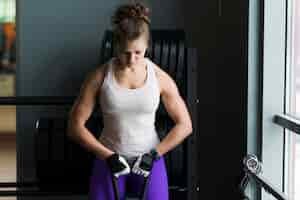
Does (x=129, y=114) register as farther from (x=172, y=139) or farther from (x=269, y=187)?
(x=269, y=187)

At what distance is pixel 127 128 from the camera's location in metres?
2.20

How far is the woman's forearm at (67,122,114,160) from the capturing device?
219 centimetres

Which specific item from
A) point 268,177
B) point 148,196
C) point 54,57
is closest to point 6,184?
point 54,57

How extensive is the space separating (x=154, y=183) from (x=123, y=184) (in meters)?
0.11

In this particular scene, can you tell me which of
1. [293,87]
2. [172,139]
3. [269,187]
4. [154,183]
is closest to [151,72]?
[172,139]

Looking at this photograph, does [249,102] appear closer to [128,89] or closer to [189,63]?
[189,63]

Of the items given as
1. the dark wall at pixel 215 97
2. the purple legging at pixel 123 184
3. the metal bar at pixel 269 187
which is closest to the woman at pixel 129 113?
the purple legging at pixel 123 184

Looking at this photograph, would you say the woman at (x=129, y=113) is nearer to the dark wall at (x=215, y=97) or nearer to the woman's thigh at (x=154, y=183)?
the woman's thigh at (x=154, y=183)

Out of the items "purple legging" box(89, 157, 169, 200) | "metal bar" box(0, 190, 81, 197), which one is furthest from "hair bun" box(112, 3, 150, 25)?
"metal bar" box(0, 190, 81, 197)

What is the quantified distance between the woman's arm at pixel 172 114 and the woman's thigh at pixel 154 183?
0.07 meters

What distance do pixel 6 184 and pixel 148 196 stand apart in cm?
108

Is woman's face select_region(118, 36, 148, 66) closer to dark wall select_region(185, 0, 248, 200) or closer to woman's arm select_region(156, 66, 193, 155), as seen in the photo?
woman's arm select_region(156, 66, 193, 155)

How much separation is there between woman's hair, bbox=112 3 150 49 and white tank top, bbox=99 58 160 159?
0.49 feet

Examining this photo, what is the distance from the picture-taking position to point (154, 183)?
2.22 meters
